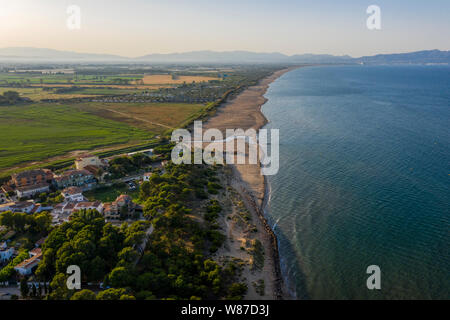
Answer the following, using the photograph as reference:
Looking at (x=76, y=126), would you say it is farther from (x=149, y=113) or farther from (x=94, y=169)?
(x=94, y=169)

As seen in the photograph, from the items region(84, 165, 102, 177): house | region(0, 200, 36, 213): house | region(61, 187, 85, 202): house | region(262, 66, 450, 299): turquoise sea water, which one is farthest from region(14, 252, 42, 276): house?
region(262, 66, 450, 299): turquoise sea water

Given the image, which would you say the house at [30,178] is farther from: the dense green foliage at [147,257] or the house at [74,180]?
the dense green foliage at [147,257]

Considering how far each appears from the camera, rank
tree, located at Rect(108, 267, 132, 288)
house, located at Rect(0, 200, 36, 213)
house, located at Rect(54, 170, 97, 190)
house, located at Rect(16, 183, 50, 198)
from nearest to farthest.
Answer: tree, located at Rect(108, 267, 132, 288) < house, located at Rect(0, 200, 36, 213) < house, located at Rect(16, 183, 50, 198) < house, located at Rect(54, 170, 97, 190)

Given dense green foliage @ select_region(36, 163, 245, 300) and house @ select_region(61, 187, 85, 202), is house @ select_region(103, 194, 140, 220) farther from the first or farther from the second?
house @ select_region(61, 187, 85, 202)

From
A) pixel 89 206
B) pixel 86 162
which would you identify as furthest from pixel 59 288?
pixel 86 162

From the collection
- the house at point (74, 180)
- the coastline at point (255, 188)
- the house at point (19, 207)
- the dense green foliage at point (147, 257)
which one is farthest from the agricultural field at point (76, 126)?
the dense green foliage at point (147, 257)
